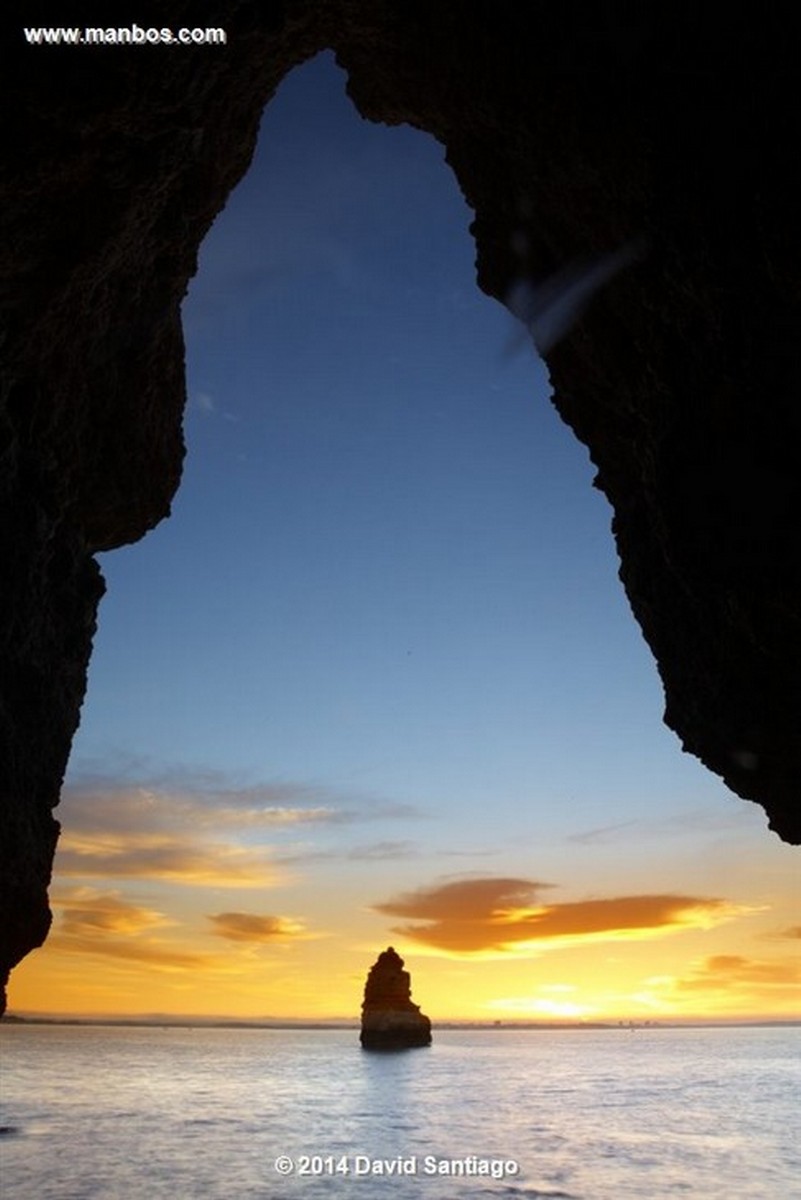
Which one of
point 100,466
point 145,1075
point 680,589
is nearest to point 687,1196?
point 680,589

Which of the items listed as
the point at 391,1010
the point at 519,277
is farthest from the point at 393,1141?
the point at 391,1010

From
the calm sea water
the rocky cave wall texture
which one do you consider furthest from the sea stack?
the rocky cave wall texture

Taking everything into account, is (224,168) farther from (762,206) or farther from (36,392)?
(762,206)

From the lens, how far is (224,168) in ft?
59.0

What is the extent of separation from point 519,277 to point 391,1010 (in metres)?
85.5

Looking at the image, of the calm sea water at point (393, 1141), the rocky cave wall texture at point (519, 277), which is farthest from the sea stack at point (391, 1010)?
the rocky cave wall texture at point (519, 277)

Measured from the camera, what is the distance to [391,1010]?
8812cm

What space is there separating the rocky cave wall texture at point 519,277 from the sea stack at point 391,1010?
72976 millimetres

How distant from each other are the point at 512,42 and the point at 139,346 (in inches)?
391

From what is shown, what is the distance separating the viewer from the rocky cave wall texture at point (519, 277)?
1162 cm

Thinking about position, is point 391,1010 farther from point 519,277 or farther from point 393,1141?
point 519,277

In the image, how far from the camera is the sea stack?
84.8 meters

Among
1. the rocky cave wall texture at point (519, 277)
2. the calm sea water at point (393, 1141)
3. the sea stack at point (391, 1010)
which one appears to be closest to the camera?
the rocky cave wall texture at point (519, 277)

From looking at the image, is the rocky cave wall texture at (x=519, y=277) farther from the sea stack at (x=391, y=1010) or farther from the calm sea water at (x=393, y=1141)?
the sea stack at (x=391, y=1010)
